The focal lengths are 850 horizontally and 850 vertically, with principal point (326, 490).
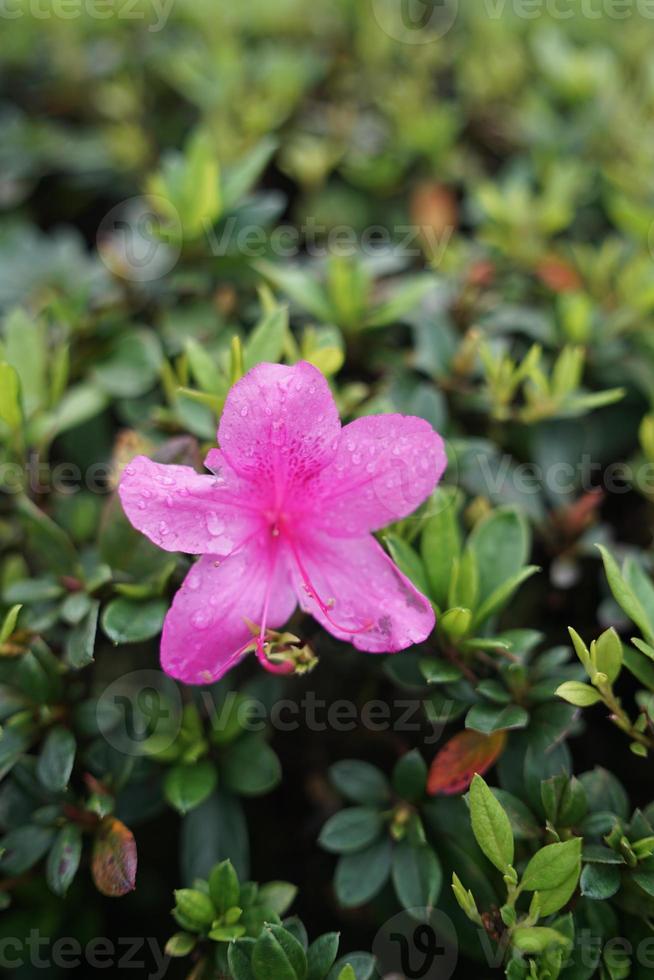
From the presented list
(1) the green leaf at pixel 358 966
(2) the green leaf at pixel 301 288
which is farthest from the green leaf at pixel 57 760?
(2) the green leaf at pixel 301 288

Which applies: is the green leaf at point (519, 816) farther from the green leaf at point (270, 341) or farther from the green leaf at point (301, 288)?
the green leaf at point (301, 288)

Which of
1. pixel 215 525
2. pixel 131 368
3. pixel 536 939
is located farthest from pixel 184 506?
pixel 536 939

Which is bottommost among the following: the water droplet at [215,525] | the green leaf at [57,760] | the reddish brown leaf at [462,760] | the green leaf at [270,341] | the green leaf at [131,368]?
the green leaf at [57,760]

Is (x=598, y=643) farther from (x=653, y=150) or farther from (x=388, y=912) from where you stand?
(x=653, y=150)

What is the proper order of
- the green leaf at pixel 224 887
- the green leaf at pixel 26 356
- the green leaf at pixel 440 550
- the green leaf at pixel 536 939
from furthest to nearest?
1. the green leaf at pixel 26 356
2. the green leaf at pixel 440 550
3. the green leaf at pixel 224 887
4. the green leaf at pixel 536 939

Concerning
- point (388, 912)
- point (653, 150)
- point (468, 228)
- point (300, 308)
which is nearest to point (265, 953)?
point (388, 912)

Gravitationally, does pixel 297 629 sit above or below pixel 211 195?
below

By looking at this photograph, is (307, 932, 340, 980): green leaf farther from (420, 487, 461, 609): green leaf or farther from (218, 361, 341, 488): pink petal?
(218, 361, 341, 488): pink petal

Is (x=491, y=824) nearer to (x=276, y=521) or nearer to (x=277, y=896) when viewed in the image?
(x=277, y=896)

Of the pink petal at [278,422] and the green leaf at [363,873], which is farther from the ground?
the pink petal at [278,422]
